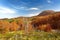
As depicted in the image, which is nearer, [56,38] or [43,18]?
[56,38]

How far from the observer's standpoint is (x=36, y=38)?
5.42 m

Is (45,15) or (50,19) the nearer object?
(50,19)

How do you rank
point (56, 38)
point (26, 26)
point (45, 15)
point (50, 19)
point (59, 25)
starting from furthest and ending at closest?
point (45, 15)
point (50, 19)
point (59, 25)
point (26, 26)
point (56, 38)

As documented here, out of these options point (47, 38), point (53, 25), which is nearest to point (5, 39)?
point (47, 38)

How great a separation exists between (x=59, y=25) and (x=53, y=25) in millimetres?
394

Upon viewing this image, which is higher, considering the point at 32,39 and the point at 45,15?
the point at 45,15

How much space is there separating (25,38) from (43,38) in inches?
25.5

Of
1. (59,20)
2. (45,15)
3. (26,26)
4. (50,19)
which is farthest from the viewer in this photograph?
(45,15)

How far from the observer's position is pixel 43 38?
5.33 meters

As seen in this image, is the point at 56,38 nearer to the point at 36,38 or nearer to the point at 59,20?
the point at 36,38

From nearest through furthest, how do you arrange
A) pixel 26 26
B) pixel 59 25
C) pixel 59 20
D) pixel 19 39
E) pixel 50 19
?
pixel 19 39, pixel 26 26, pixel 59 25, pixel 59 20, pixel 50 19

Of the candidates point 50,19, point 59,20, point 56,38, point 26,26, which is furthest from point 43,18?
point 56,38

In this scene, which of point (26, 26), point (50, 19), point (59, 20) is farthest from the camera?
point (50, 19)

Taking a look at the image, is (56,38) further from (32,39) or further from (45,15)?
(45,15)
